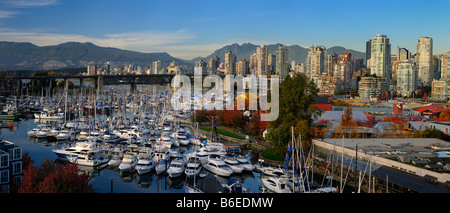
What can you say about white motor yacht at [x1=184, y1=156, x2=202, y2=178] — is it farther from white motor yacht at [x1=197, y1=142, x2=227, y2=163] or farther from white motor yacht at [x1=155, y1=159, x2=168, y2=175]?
white motor yacht at [x1=197, y1=142, x2=227, y2=163]

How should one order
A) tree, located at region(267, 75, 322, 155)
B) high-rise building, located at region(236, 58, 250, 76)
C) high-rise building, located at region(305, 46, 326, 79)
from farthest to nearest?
high-rise building, located at region(236, 58, 250, 76)
high-rise building, located at region(305, 46, 326, 79)
tree, located at region(267, 75, 322, 155)

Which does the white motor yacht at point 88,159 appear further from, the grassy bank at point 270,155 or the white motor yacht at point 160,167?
the grassy bank at point 270,155

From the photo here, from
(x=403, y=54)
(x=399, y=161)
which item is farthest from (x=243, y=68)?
(x=399, y=161)

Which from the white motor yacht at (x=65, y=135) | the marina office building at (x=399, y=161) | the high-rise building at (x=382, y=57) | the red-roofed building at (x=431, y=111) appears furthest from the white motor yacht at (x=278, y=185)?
the high-rise building at (x=382, y=57)

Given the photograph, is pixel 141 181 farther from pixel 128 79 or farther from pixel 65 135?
pixel 128 79

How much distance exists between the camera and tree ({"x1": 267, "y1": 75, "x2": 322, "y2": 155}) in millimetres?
10664

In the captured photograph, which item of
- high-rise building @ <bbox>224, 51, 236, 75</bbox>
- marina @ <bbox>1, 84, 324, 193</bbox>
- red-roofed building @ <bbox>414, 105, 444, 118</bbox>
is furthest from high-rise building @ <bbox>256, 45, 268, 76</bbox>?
marina @ <bbox>1, 84, 324, 193</bbox>

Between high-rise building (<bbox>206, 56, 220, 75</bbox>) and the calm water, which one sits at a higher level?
high-rise building (<bbox>206, 56, 220, 75</bbox>)

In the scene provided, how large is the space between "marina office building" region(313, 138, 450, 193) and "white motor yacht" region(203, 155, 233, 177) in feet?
8.99

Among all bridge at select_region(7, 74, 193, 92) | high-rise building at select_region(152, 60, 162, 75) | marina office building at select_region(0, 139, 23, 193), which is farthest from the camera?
high-rise building at select_region(152, 60, 162, 75)

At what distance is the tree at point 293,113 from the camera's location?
10664 millimetres

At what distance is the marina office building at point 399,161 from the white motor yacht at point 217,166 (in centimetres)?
274

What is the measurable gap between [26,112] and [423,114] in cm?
2585

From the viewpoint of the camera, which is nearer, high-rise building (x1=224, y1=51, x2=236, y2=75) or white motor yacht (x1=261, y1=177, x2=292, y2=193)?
white motor yacht (x1=261, y1=177, x2=292, y2=193)
